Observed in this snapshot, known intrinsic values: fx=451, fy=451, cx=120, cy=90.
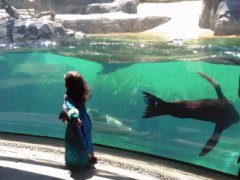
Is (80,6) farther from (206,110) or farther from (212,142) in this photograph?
(212,142)

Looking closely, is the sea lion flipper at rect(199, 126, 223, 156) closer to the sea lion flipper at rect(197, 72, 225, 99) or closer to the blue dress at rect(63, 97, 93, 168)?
the sea lion flipper at rect(197, 72, 225, 99)

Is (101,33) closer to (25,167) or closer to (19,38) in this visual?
(19,38)

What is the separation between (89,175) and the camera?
3.26 metres

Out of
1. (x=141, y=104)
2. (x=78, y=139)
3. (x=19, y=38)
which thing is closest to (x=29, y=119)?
(x=141, y=104)

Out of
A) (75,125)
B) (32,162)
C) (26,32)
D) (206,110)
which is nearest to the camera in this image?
(75,125)

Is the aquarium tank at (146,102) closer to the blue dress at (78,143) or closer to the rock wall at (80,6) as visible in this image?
the blue dress at (78,143)

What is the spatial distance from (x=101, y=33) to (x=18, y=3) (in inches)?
257

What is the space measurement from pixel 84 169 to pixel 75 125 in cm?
44

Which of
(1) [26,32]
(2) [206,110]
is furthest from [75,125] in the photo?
(1) [26,32]

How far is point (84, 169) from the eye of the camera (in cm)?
337

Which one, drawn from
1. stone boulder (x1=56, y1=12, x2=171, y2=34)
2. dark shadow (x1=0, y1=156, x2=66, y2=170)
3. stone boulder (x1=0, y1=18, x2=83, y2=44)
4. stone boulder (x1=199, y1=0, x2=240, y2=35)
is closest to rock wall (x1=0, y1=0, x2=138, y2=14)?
stone boulder (x1=56, y1=12, x2=171, y2=34)

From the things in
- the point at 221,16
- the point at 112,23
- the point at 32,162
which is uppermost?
the point at 221,16

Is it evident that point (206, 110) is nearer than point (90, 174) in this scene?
No

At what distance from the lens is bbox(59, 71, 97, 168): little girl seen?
3.18 meters
